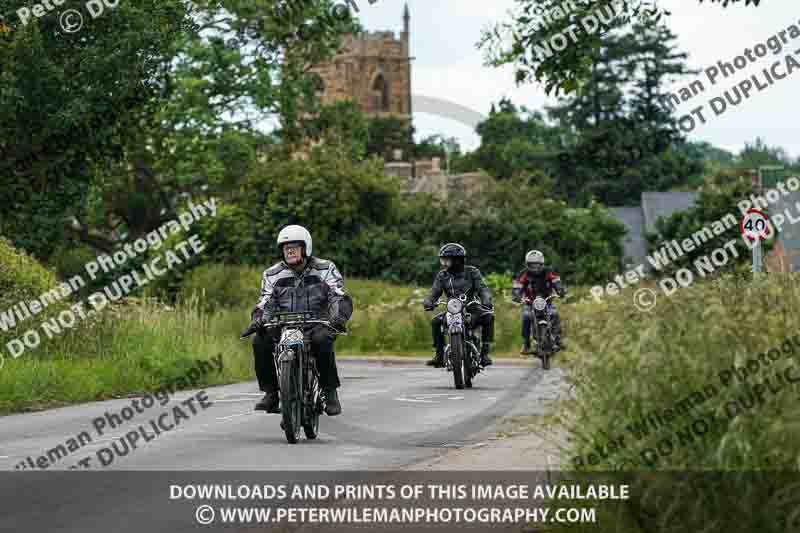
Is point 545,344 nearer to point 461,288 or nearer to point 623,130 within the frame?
point 461,288

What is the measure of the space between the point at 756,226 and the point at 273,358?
35.7 feet

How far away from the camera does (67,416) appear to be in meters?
17.7

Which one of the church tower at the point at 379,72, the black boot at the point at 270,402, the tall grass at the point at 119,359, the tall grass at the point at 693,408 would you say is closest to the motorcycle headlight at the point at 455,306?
the tall grass at the point at 119,359

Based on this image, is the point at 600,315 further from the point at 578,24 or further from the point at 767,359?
the point at 578,24

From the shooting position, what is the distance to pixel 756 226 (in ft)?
75.1

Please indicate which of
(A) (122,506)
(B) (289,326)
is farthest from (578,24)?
(A) (122,506)

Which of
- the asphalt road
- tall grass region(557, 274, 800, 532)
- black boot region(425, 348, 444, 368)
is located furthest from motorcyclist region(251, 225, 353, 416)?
black boot region(425, 348, 444, 368)

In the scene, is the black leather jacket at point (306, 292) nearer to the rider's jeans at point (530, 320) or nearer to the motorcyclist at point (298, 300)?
the motorcyclist at point (298, 300)

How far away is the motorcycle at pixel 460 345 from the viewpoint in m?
21.1

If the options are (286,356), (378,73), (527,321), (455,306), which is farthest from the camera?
(378,73)

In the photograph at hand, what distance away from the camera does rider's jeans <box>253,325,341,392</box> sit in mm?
14023

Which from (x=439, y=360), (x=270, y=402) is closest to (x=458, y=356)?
(x=439, y=360)

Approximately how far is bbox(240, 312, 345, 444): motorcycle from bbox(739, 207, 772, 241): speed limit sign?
33.9 ft

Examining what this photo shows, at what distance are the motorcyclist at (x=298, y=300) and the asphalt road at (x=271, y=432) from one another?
2.34ft
